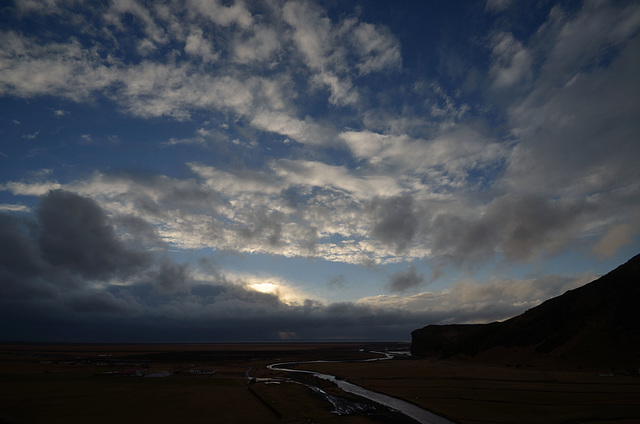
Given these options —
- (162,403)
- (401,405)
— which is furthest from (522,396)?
(162,403)

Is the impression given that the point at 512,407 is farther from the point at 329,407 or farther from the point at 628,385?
the point at 628,385

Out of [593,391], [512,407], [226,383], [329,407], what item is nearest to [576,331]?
[593,391]

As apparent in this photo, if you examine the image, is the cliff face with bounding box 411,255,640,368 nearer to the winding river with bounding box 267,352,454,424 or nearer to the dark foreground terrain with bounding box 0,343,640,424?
the dark foreground terrain with bounding box 0,343,640,424

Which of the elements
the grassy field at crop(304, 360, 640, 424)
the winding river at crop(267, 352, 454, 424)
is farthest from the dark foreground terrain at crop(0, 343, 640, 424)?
the winding river at crop(267, 352, 454, 424)

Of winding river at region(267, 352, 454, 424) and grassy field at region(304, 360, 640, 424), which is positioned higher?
grassy field at region(304, 360, 640, 424)

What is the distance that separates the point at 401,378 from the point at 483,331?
59.5m

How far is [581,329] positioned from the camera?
250 feet

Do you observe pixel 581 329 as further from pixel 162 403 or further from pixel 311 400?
pixel 162 403

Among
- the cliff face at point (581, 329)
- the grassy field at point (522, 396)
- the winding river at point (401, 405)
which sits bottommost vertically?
the winding river at point (401, 405)

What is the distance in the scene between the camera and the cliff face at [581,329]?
2559 inches

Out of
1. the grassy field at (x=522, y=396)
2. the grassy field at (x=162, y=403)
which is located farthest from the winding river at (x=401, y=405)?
the grassy field at (x=162, y=403)

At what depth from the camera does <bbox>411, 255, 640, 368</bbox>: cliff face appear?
65000 millimetres

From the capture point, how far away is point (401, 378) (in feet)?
190

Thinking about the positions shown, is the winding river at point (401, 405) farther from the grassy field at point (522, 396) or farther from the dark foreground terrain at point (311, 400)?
the dark foreground terrain at point (311, 400)
